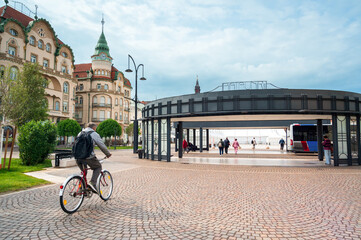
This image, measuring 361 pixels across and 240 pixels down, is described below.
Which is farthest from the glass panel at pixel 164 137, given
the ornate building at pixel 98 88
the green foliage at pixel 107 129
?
the ornate building at pixel 98 88

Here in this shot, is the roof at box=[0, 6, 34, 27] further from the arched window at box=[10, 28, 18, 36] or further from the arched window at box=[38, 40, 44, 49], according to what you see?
the arched window at box=[38, 40, 44, 49]

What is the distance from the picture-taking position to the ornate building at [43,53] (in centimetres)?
3544

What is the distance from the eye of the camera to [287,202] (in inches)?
236

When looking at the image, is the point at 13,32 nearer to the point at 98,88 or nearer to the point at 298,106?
the point at 98,88

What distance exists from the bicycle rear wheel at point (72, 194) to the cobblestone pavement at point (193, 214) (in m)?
0.18

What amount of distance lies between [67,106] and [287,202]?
46.7 meters

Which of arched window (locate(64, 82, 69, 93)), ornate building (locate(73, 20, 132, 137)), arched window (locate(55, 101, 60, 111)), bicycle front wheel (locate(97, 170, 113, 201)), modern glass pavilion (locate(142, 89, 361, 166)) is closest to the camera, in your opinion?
bicycle front wheel (locate(97, 170, 113, 201))

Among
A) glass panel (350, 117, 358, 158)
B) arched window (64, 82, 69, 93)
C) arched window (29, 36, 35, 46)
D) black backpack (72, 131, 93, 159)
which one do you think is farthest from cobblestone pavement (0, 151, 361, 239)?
arched window (64, 82, 69, 93)

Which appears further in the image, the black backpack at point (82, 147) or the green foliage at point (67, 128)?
the green foliage at point (67, 128)

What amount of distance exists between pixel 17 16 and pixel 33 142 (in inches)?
1457

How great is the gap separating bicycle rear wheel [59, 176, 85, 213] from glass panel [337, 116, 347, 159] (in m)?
15.0

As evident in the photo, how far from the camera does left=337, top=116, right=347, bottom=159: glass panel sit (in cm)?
1464

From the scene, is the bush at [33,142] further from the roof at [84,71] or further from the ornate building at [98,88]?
the roof at [84,71]

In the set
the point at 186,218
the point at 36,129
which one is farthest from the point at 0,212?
the point at 36,129
